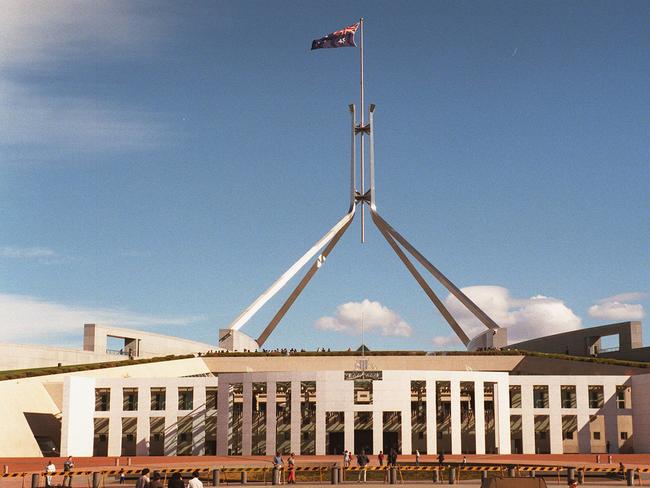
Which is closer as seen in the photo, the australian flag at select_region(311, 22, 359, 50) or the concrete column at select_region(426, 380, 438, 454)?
the concrete column at select_region(426, 380, 438, 454)

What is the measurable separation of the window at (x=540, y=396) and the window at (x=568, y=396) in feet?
3.34

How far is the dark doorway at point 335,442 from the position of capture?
44.0 m

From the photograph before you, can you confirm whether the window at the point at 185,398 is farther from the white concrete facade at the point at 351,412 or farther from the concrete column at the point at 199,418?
the concrete column at the point at 199,418

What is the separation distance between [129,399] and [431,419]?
16389mm

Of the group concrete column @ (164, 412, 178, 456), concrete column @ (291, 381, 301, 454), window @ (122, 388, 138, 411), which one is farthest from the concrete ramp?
window @ (122, 388, 138, 411)

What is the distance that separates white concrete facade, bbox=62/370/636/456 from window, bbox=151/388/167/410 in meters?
0.27

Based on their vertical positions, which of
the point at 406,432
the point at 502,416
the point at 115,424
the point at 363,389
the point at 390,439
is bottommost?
the point at 390,439

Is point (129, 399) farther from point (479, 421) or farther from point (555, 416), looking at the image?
point (555, 416)

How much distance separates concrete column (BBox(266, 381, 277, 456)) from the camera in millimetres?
42938

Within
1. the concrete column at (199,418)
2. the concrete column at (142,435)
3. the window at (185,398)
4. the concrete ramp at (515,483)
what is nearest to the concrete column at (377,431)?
the concrete column at (199,418)

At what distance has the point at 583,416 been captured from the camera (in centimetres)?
4712

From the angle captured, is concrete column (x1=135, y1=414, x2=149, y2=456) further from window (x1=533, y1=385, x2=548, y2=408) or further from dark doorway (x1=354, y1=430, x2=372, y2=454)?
window (x1=533, y1=385, x2=548, y2=408)

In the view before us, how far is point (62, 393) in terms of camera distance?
47469 mm

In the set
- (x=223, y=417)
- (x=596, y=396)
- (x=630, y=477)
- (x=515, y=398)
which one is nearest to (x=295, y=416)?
(x=223, y=417)
